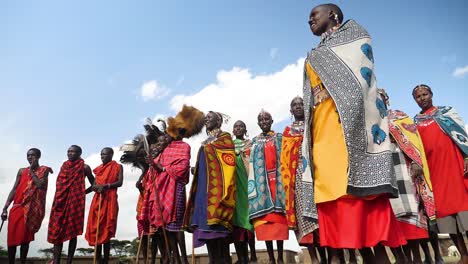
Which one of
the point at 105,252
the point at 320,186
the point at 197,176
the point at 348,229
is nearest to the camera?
the point at 348,229

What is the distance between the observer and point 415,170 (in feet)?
18.4

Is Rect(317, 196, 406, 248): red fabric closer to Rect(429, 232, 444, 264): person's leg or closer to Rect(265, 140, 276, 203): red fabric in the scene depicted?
Rect(265, 140, 276, 203): red fabric

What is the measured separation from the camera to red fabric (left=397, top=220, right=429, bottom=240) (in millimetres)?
5008

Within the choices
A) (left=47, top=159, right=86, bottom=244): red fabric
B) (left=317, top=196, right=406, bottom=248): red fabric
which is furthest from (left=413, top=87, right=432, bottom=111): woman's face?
(left=47, top=159, right=86, bottom=244): red fabric

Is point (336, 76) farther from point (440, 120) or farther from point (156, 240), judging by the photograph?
point (156, 240)

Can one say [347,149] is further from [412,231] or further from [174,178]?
[174,178]

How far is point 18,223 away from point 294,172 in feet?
20.2

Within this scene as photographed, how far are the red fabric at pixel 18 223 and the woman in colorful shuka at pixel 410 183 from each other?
7251mm

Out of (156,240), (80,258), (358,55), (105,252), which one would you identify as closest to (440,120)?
(358,55)

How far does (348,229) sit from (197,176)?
3324 millimetres

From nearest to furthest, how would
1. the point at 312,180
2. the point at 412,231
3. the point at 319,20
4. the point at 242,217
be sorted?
1. the point at 312,180
2. the point at 319,20
3. the point at 412,231
4. the point at 242,217

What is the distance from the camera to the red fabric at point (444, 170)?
223 inches

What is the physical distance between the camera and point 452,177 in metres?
5.82

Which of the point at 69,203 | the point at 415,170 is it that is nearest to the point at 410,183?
the point at 415,170
